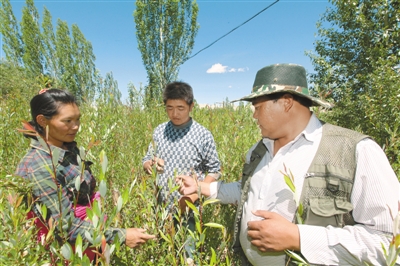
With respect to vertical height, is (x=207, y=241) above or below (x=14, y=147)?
below

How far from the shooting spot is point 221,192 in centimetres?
178

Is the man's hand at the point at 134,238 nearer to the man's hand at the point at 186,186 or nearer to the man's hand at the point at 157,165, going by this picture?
the man's hand at the point at 157,165

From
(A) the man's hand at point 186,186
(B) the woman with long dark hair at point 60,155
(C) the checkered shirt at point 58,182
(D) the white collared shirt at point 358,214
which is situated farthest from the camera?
(A) the man's hand at point 186,186

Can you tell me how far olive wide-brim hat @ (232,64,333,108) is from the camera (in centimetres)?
140

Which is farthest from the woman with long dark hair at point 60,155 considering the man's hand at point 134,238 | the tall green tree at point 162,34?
the tall green tree at point 162,34

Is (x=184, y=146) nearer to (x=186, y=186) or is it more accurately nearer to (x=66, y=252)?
(x=186, y=186)

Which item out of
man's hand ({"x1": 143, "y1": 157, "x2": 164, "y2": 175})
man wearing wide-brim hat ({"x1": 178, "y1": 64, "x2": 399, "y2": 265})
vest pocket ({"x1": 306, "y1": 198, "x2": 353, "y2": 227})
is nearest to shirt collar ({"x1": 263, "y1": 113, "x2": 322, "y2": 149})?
man wearing wide-brim hat ({"x1": 178, "y1": 64, "x2": 399, "y2": 265})

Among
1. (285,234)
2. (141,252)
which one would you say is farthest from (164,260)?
(285,234)

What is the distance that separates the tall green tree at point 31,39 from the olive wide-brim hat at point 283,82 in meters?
24.1

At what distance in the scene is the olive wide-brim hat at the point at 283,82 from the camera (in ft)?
4.61

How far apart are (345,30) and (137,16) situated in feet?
49.6

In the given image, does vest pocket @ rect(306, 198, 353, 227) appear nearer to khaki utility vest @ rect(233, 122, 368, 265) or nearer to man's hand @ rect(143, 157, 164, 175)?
khaki utility vest @ rect(233, 122, 368, 265)

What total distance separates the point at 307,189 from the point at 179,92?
1.63m

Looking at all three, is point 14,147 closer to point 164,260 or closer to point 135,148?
point 135,148
